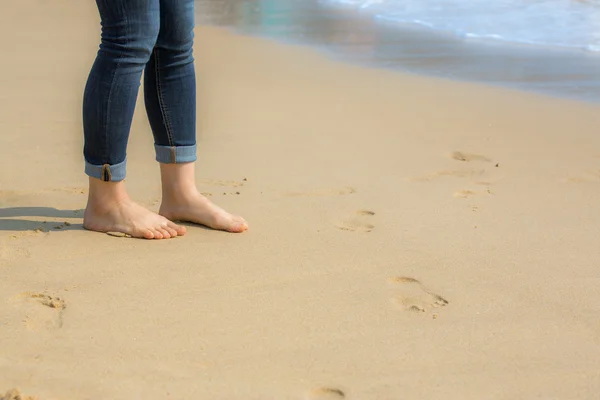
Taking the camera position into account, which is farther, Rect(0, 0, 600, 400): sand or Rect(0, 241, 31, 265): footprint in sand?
Rect(0, 241, 31, 265): footprint in sand

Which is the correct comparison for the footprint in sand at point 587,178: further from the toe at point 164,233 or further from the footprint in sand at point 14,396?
the footprint in sand at point 14,396

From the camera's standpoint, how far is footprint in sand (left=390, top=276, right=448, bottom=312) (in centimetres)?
191

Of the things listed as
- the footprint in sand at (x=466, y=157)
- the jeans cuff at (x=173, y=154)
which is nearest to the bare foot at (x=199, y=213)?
the jeans cuff at (x=173, y=154)

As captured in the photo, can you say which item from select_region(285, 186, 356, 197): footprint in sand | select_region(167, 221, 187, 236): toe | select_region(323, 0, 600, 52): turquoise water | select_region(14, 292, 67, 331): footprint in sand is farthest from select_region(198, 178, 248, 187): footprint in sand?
select_region(323, 0, 600, 52): turquoise water

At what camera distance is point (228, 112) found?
3670 mm

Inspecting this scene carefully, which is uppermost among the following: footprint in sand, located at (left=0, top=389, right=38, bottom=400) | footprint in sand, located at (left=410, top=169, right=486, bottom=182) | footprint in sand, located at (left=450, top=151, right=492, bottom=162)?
footprint in sand, located at (left=0, top=389, right=38, bottom=400)

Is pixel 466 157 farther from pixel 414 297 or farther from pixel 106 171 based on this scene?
pixel 106 171

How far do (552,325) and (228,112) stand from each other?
214cm

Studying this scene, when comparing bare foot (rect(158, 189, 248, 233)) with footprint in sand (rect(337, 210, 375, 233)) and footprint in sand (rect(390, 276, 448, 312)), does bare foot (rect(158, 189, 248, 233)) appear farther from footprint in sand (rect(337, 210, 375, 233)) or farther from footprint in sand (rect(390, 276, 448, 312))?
footprint in sand (rect(390, 276, 448, 312))

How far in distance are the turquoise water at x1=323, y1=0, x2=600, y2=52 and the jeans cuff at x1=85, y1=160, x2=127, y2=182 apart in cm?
386

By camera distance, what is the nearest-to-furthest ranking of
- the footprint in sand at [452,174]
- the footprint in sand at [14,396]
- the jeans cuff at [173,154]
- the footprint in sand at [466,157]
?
1. the footprint in sand at [14,396]
2. the jeans cuff at [173,154]
3. the footprint in sand at [452,174]
4. the footprint in sand at [466,157]

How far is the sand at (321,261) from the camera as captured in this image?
160cm

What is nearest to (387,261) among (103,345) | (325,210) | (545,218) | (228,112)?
(325,210)

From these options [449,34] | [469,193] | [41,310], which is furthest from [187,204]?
[449,34]
